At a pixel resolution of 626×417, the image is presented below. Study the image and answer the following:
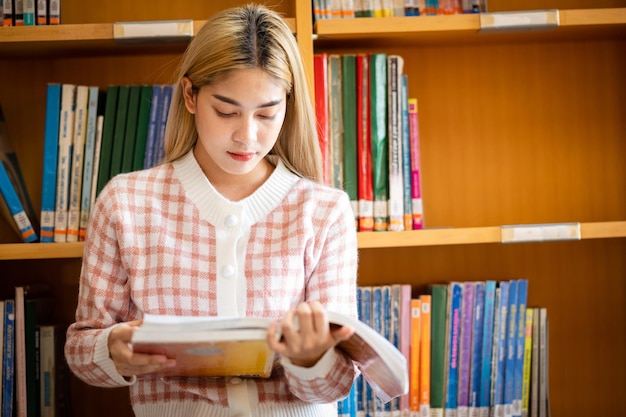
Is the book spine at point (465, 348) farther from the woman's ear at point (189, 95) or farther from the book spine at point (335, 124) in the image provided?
the woman's ear at point (189, 95)

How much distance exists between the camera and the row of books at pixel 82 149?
58.7 inches

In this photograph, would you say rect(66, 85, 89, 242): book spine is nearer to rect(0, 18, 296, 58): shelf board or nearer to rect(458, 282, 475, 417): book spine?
rect(0, 18, 296, 58): shelf board

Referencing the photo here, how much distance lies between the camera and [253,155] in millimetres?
1204

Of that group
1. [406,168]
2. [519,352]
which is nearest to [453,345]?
[519,352]

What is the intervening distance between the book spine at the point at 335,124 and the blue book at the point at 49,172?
1.77 feet

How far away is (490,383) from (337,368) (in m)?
0.61

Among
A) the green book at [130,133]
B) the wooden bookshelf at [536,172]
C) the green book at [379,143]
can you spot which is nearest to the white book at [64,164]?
the green book at [130,133]

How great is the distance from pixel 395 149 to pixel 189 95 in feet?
1.54

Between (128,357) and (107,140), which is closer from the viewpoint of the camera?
(128,357)

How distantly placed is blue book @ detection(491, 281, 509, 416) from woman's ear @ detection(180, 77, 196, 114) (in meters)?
0.76

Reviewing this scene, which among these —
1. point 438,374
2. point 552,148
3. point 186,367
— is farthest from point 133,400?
point 552,148

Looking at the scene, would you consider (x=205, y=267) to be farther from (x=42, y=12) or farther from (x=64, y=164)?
(x=42, y=12)

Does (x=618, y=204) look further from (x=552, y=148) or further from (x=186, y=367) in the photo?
(x=186, y=367)

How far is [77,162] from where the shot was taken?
1505mm
